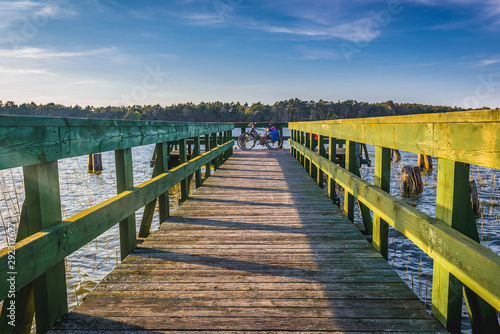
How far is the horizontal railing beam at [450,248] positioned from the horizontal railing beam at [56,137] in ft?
7.11

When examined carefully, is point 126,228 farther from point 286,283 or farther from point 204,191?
point 204,191

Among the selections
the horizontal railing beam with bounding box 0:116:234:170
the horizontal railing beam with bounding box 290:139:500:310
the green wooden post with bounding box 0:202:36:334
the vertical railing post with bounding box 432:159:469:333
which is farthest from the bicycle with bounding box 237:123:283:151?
the green wooden post with bounding box 0:202:36:334

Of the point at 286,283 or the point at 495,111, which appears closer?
the point at 495,111

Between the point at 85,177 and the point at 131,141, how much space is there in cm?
1471

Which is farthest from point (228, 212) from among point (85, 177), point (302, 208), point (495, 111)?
point (85, 177)

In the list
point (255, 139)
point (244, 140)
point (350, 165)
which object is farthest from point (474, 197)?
point (244, 140)

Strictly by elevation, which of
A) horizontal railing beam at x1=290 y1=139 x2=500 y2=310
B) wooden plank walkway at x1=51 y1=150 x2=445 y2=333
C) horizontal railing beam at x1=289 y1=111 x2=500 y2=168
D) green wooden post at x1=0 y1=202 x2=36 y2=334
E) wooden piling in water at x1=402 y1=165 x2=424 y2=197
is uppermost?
horizontal railing beam at x1=289 y1=111 x2=500 y2=168

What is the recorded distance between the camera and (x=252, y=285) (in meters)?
2.69

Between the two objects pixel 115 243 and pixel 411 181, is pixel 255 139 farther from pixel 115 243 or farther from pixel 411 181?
pixel 115 243

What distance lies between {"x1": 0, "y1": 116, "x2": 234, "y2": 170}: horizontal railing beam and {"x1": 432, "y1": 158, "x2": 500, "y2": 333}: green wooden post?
7.16 feet

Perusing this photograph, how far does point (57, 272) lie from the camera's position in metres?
2.16

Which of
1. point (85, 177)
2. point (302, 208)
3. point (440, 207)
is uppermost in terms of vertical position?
point (440, 207)

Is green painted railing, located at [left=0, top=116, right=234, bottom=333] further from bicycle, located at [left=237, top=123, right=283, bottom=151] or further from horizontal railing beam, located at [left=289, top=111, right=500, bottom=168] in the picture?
bicycle, located at [left=237, top=123, right=283, bottom=151]

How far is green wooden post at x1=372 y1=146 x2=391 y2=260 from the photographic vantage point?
3.12m
